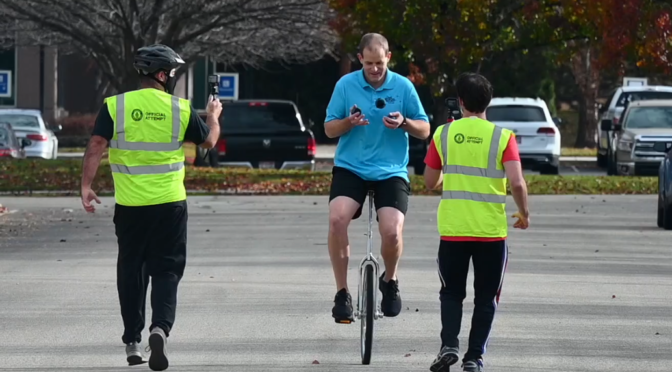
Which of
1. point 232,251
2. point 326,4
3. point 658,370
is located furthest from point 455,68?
point 658,370

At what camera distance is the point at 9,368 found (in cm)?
800

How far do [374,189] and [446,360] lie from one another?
57.1 inches

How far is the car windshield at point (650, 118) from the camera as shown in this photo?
29.5 metres

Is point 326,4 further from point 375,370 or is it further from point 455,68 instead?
point 375,370

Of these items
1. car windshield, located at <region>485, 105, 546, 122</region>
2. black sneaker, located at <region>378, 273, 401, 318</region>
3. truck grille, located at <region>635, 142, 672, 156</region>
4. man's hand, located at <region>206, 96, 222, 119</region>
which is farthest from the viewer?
car windshield, located at <region>485, 105, 546, 122</region>

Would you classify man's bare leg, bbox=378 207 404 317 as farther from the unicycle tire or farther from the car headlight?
the car headlight

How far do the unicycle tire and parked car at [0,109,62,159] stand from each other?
2485 centimetres

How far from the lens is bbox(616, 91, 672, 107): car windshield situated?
114ft

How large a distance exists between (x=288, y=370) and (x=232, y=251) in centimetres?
716

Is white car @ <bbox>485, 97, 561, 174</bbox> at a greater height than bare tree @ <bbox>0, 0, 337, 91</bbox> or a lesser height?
lesser

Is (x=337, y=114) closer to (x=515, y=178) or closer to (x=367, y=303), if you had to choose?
(x=367, y=303)

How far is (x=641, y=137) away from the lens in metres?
28.3

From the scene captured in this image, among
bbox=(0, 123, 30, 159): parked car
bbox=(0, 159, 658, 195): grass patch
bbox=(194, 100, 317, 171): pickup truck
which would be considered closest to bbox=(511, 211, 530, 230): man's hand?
bbox=(0, 159, 658, 195): grass patch

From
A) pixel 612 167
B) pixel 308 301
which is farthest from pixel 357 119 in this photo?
pixel 612 167
